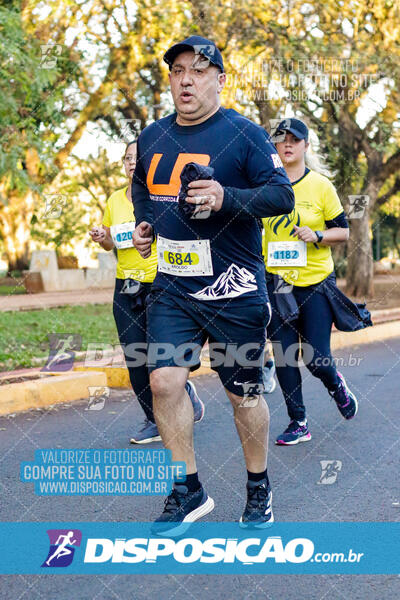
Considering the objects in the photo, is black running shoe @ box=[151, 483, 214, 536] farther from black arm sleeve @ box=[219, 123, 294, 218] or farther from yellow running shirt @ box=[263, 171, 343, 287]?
yellow running shirt @ box=[263, 171, 343, 287]

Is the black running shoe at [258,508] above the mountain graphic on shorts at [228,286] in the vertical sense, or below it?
below

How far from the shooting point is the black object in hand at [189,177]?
3229 mm

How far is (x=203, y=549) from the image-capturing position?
3402 mm

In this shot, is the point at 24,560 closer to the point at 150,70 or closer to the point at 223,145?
the point at 223,145

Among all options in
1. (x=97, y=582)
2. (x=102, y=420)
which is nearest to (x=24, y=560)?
(x=97, y=582)

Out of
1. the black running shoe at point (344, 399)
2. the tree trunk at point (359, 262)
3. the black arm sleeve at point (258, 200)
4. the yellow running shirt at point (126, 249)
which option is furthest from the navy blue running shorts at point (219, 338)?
the tree trunk at point (359, 262)

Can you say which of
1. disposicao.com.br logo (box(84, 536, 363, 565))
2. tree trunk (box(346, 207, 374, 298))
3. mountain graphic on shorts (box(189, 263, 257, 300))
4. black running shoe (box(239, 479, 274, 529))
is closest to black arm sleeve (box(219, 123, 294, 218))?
mountain graphic on shorts (box(189, 263, 257, 300))

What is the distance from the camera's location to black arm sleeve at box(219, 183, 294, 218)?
10.9 ft

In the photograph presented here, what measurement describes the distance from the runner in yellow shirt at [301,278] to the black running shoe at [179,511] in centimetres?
172

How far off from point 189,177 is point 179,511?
57.4 inches

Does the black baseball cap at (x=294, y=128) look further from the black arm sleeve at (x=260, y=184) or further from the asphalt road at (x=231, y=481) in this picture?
the asphalt road at (x=231, y=481)

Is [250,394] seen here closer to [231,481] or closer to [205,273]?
[205,273]

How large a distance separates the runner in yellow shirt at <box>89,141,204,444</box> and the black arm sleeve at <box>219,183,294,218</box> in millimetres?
1720

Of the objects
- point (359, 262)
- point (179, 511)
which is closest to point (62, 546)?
point (179, 511)
